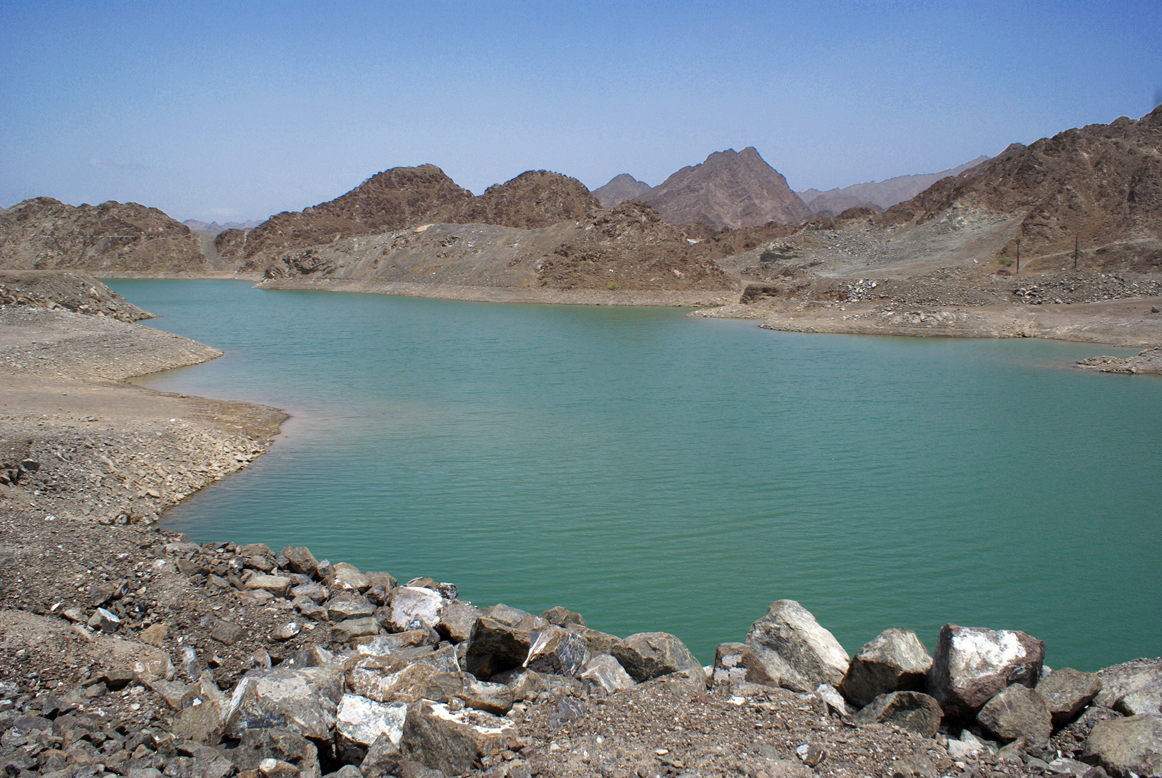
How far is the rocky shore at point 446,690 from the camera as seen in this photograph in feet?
13.4

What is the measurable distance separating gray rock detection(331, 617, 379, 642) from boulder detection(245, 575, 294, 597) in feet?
3.13

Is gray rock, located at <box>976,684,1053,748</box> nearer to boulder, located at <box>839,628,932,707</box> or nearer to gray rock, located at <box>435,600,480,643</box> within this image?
boulder, located at <box>839,628,932,707</box>

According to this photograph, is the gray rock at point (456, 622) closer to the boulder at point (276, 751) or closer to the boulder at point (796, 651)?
the boulder at point (276, 751)

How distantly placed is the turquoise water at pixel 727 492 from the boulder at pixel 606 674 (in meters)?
2.21

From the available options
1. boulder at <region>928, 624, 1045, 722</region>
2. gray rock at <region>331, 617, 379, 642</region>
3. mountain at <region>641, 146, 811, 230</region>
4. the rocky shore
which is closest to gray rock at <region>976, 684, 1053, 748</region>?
the rocky shore

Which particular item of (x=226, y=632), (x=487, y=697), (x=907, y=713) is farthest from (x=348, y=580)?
(x=907, y=713)

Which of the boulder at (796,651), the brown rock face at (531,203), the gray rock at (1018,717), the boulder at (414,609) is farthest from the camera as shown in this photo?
the brown rock face at (531,203)

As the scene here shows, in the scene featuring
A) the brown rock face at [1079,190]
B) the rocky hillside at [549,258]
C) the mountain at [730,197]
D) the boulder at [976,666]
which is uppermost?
the mountain at [730,197]

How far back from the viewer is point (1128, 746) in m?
4.13

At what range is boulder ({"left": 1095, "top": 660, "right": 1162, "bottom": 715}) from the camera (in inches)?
182

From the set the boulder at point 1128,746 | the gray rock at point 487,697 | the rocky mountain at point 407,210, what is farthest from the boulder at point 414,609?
the rocky mountain at point 407,210

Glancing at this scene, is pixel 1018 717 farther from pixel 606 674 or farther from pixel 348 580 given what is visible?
pixel 348 580

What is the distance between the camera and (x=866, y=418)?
17.7 meters

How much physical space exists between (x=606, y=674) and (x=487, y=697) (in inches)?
36.5
